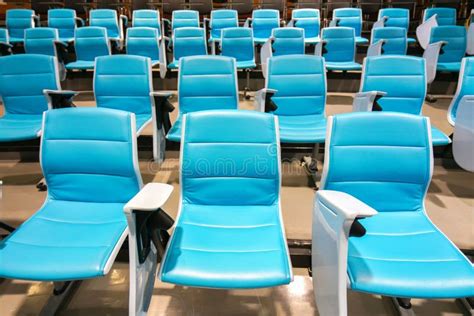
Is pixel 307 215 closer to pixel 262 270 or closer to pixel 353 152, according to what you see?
pixel 353 152

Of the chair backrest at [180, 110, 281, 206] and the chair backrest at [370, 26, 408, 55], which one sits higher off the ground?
the chair backrest at [370, 26, 408, 55]


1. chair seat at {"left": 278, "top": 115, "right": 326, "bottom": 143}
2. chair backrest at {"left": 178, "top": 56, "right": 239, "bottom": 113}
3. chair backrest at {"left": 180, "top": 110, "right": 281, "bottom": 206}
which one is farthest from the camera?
chair backrest at {"left": 178, "top": 56, "right": 239, "bottom": 113}

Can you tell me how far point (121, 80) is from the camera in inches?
94.0

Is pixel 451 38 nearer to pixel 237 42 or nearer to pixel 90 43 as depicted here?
pixel 237 42

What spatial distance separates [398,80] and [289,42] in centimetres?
178

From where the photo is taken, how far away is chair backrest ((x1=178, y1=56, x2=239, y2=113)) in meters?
2.26

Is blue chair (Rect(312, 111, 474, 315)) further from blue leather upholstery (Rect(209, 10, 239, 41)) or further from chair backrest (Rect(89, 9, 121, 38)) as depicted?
chair backrest (Rect(89, 9, 121, 38))

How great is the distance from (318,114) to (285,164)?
489mm

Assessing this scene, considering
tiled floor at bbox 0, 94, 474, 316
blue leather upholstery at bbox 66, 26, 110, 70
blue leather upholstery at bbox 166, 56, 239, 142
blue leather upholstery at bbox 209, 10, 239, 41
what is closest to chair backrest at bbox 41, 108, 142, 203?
tiled floor at bbox 0, 94, 474, 316

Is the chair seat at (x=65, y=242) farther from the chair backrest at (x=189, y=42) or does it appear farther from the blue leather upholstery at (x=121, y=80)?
the chair backrest at (x=189, y=42)

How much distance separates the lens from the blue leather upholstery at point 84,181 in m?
1.24

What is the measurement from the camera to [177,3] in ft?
20.4

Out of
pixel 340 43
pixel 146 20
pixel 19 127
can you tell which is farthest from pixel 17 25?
pixel 340 43

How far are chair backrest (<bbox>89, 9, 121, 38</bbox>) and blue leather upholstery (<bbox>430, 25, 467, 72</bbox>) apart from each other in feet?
14.2
